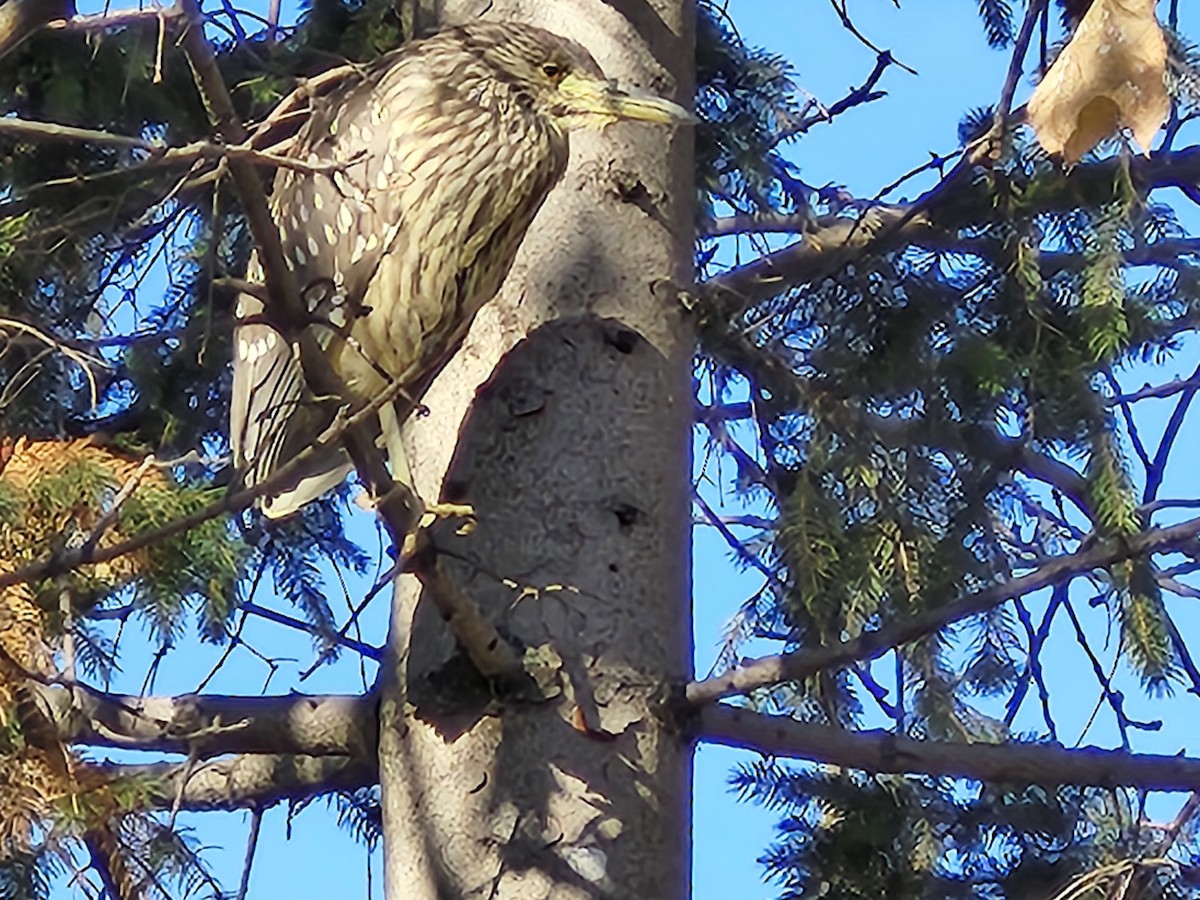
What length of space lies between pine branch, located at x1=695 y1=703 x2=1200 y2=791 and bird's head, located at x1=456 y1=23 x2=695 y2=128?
931 mm

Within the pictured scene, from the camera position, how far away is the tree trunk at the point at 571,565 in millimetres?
2766

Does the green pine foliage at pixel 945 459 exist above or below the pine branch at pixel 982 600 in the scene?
above

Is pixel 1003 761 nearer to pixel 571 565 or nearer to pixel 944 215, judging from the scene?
pixel 571 565

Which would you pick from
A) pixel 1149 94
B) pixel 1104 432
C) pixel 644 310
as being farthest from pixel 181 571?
pixel 1104 432

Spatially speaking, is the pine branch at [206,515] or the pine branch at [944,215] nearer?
the pine branch at [206,515]

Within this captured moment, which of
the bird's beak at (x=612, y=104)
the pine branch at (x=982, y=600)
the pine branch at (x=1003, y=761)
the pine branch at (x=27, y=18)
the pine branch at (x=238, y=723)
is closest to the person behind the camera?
the pine branch at (x=27, y=18)

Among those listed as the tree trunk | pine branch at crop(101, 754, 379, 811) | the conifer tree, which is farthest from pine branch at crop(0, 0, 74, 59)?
pine branch at crop(101, 754, 379, 811)

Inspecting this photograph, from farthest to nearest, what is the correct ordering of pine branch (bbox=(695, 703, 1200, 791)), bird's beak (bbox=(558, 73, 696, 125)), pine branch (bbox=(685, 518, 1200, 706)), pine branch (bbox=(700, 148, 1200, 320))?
pine branch (bbox=(700, 148, 1200, 320)), bird's beak (bbox=(558, 73, 696, 125)), pine branch (bbox=(695, 703, 1200, 791)), pine branch (bbox=(685, 518, 1200, 706))

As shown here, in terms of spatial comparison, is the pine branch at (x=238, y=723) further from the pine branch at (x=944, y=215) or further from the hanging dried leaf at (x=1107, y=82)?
the hanging dried leaf at (x=1107, y=82)

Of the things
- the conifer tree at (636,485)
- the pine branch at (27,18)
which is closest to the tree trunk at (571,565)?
the conifer tree at (636,485)

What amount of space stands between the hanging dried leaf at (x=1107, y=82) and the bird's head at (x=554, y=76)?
0.92 m

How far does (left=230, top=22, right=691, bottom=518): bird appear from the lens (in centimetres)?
315

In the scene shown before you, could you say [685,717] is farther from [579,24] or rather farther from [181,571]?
[579,24]

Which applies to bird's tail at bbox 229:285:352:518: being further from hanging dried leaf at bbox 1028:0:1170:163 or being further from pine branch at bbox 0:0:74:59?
hanging dried leaf at bbox 1028:0:1170:163
